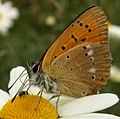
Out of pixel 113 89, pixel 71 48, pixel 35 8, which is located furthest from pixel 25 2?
pixel 71 48

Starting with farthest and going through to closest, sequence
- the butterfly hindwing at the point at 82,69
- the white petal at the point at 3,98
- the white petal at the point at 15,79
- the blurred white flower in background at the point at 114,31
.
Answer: the blurred white flower in background at the point at 114,31 → the white petal at the point at 15,79 → the white petal at the point at 3,98 → the butterfly hindwing at the point at 82,69

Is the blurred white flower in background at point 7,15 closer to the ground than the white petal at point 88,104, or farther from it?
farther from it

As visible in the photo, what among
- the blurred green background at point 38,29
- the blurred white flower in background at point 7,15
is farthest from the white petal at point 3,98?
the blurred white flower in background at point 7,15

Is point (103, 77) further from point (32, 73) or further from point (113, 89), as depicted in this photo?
point (113, 89)

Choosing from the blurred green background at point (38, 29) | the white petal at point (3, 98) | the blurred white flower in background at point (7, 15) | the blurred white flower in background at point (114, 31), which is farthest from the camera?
the blurred white flower in background at point (7, 15)

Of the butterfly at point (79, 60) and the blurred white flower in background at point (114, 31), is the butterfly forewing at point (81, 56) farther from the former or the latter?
the blurred white flower in background at point (114, 31)

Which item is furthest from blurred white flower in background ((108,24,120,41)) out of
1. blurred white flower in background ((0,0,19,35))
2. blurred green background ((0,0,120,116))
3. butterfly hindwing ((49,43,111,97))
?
butterfly hindwing ((49,43,111,97))

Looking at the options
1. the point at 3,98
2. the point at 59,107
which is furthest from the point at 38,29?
the point at 59,107

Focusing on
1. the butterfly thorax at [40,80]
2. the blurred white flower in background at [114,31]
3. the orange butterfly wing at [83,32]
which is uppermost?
the blurred white flower in background at [114,31]

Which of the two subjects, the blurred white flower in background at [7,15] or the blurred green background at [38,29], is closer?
the blurred green background at [38,29]
